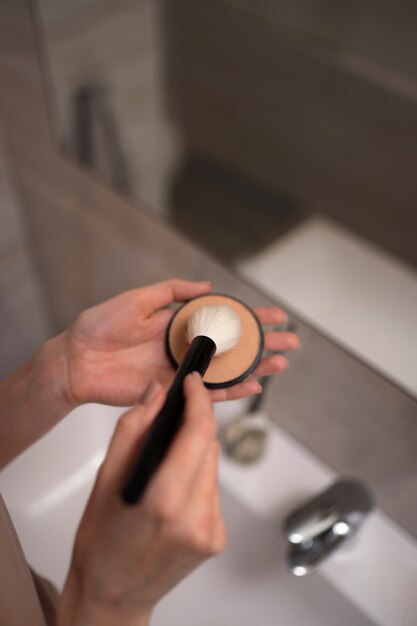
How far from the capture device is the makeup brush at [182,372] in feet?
1.05

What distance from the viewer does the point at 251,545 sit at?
2.22 feet

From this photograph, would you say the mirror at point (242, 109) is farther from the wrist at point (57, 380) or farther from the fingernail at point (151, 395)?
the fingernail at point (151, 395)

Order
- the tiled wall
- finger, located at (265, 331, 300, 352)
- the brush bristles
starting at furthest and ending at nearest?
the tiled wall, finger, located at (265, 331, 300, 352), the brush bristles

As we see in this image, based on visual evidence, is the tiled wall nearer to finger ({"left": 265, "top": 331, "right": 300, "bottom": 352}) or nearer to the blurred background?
the blurred background

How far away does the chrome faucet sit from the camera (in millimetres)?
586

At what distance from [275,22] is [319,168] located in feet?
0.81

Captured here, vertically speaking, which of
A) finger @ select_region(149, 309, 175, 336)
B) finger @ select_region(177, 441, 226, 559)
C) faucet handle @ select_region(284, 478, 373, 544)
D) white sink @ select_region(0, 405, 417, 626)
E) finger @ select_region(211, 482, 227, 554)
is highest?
finger @ select_region(177, 441, 226, 559)

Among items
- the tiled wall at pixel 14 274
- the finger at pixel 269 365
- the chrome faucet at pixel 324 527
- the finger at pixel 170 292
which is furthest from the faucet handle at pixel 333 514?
the tiled wall at pixel 14 274

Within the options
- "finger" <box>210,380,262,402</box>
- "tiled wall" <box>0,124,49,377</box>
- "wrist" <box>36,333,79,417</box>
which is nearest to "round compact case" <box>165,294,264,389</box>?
"finger" <box>210,380,262,402</box>

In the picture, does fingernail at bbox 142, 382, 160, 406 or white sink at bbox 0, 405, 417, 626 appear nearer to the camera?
fingernail at bbox 142, 382, 160, 406

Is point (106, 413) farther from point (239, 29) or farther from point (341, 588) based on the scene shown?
point (239, 29)

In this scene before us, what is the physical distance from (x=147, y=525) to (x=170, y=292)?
0.98ft

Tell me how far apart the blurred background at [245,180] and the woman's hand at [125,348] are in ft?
0.38

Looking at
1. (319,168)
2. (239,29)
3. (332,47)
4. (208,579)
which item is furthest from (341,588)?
(239,29)
